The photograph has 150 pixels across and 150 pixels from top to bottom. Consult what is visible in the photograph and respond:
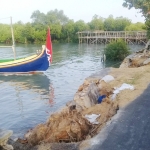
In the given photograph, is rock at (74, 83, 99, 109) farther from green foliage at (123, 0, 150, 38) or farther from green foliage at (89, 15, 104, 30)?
green foliage at (89, 15, 104, 30)

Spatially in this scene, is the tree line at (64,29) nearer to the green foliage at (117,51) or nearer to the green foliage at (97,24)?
the green foliage at (97,24)

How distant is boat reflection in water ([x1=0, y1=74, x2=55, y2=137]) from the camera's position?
43.2 feet

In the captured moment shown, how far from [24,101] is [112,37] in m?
39.0

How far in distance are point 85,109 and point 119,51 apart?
73.3 feet

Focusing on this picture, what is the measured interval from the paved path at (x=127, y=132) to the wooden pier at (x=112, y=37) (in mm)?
43005

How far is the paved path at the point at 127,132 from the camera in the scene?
257 inches

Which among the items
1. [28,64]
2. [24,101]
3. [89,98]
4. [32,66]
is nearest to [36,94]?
[24,101]

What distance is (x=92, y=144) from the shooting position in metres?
6.64

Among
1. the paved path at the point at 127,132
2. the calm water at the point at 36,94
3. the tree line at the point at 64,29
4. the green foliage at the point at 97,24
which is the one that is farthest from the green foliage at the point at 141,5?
the green foliage at the point at 97,24

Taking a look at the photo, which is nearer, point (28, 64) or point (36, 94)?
point (36, 94)

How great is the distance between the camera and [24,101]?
16797mm

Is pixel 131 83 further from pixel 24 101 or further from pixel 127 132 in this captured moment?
pixel 24 101

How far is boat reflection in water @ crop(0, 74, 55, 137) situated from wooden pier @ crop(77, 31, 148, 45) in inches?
1216

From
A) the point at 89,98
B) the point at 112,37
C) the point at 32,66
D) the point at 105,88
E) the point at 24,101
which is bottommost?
the point at 24,101
